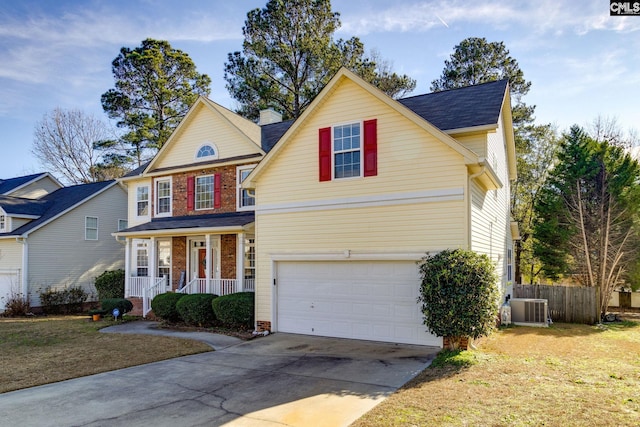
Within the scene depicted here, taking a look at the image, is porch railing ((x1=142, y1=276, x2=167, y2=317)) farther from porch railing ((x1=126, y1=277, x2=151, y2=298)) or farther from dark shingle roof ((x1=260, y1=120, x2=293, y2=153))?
dark shingle roof ((x1=260, y1=120, x2=293, y2=153))

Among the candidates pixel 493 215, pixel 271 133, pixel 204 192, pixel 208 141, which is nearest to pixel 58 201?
pixel 204 192

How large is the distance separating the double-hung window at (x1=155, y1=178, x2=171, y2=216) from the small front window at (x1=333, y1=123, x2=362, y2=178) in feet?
33.7

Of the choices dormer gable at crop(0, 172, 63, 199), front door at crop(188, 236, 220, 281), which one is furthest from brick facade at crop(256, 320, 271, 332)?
dormer gable at crop(0, 172, 63, 199)

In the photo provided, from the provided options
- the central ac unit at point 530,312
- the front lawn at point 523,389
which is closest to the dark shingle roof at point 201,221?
the front lawn at point 523,389

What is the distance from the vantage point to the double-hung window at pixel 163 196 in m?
19.3

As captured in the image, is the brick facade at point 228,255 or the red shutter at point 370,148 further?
the brick facade at point 228,255

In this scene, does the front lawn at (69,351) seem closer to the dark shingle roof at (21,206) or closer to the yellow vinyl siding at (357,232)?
the yellow vinyl siding at (357,232)

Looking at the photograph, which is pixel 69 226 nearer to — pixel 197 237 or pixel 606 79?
pixel 197 237

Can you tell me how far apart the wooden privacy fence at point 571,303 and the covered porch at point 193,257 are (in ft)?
36.7

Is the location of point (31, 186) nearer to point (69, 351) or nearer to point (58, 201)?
point (58, 201)

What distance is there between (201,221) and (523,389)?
1310 cm

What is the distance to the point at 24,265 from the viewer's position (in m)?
20.8

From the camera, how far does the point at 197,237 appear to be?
699 inches

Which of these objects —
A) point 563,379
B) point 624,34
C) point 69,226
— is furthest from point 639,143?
point 69,226
